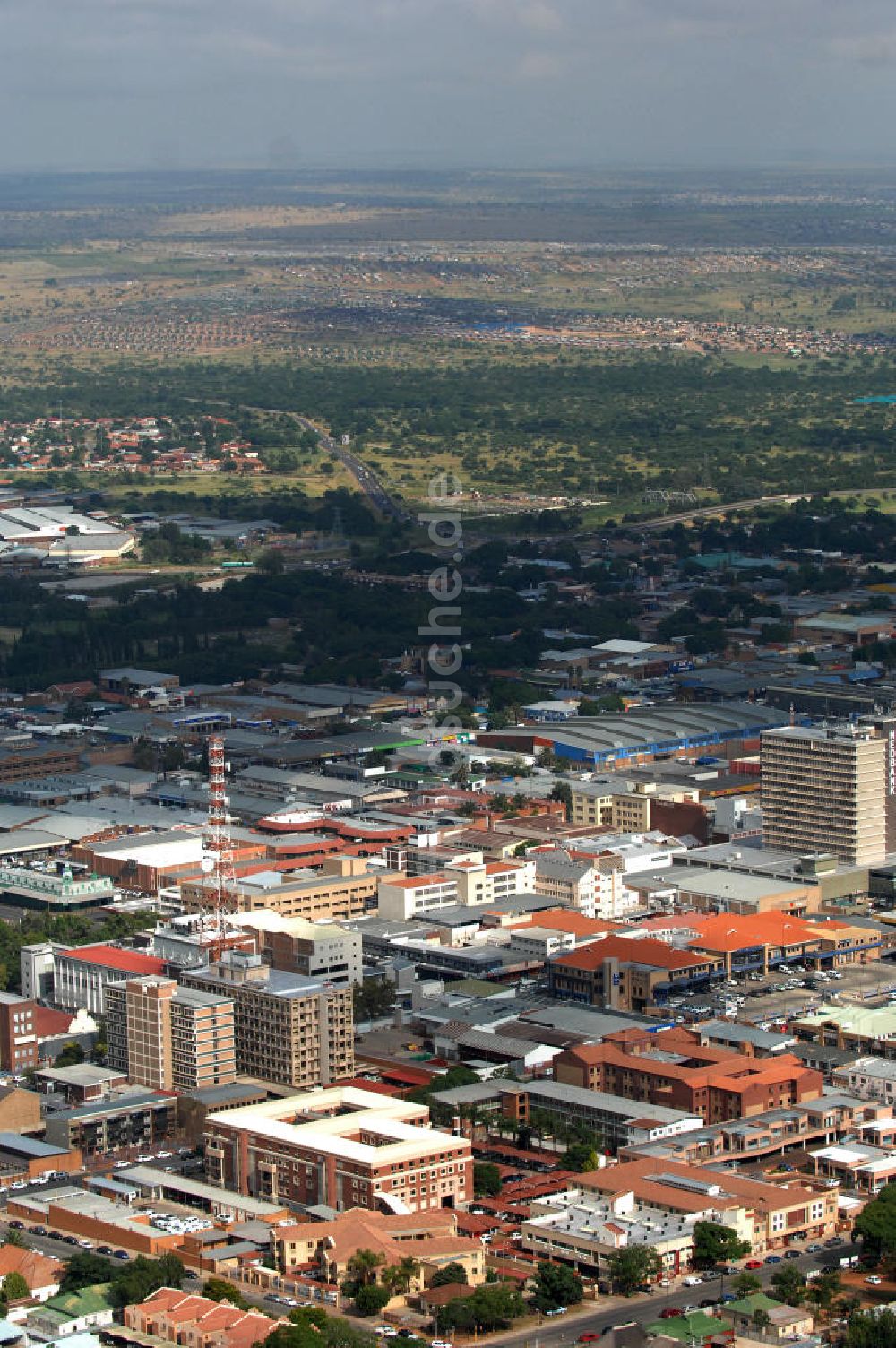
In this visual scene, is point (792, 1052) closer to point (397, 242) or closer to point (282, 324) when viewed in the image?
point (282, 324)

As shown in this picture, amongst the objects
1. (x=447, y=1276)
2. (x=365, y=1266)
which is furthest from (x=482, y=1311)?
(x=365, y=1266)

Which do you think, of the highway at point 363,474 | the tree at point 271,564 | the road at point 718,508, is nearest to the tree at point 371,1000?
the tree at point 271,564

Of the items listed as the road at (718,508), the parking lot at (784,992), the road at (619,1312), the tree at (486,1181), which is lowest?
the road at (718,508)

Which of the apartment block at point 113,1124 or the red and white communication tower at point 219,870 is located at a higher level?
the red and white communication tower at point 219,870

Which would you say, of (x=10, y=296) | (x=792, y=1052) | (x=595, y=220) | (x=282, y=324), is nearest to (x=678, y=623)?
(x=792, y=1052)

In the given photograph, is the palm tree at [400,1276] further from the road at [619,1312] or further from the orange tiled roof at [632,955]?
the orange tiled roof at [632,955]

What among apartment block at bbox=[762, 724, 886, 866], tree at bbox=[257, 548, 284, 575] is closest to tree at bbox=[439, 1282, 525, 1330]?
apartment block at bbox=[762, 724, 886, 866]

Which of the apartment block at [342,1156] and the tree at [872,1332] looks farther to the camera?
the apartment block at [342,1156]
